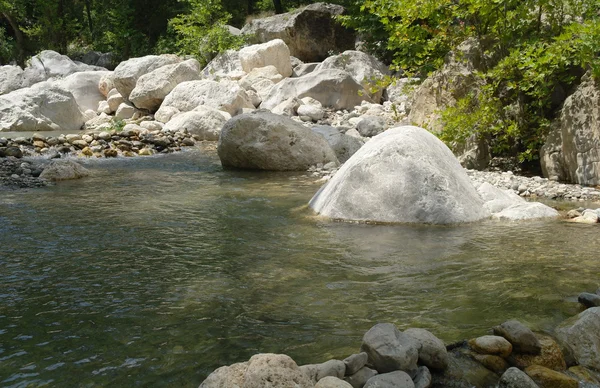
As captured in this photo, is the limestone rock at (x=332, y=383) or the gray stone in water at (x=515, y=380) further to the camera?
the gray stone in water at (x=515, y=380)

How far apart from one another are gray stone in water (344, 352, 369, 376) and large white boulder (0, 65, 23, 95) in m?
24.8

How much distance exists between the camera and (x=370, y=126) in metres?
14.7

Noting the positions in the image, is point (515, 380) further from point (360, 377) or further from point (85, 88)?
point (85, 88)

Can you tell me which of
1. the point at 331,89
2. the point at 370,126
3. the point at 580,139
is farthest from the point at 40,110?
the point at 580,139

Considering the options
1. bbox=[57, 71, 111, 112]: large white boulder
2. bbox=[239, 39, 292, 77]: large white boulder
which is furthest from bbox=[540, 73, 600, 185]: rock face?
bbox=[57, 71, 111, 112]: large white boulder

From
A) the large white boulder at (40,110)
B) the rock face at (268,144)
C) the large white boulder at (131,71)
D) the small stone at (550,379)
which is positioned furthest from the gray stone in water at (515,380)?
the large white boulder at (131,71)

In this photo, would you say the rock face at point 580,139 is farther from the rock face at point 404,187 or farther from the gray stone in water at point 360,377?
the gray stone in water at point 360,377

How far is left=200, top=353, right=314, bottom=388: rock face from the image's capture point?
107 inches

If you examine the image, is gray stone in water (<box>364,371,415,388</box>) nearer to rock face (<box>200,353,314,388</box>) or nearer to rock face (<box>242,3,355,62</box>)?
rock face (<box>200,353,314,388</box>)

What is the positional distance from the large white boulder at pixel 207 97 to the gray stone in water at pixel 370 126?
546 cm

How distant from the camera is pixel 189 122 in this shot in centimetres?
1656

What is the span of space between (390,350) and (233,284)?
1.88 meters

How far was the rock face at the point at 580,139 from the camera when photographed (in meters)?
8.18

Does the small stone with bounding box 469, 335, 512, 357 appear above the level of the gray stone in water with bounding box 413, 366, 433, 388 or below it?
above
